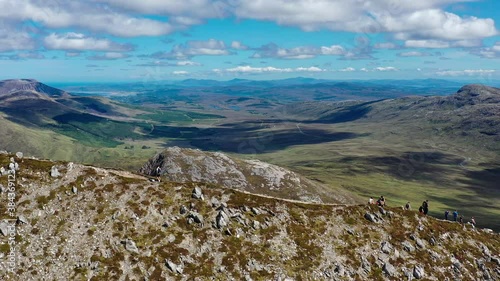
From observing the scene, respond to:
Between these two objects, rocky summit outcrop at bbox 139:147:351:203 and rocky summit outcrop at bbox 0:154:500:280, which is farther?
rocky summit outcrop at bbox 139:147:351:203

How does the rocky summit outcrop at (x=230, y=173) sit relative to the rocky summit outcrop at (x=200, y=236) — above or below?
below

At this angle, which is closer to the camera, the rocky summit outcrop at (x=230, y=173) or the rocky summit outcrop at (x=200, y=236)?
the rocky summit outcrop at (x=200, y=236)

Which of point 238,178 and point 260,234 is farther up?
point 260,234

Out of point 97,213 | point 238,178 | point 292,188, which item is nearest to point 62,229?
point 97,213

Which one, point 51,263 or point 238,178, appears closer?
point 51,263

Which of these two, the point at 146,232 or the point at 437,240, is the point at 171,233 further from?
the point at 437,240
